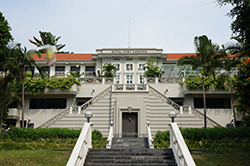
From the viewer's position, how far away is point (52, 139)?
17844mm

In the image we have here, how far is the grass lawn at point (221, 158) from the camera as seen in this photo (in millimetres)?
11492

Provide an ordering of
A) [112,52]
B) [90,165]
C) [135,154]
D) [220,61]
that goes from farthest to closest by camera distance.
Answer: [112,52] → [220,61] → [135,154] → [90,165]

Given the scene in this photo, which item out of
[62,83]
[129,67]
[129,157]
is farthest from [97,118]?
[129,67]

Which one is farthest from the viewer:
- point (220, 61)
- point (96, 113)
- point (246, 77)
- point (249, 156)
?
point (96, 113)

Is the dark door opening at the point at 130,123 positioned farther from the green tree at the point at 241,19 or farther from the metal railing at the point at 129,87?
the green tree at the point at 241,19

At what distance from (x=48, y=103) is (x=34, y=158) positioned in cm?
1701

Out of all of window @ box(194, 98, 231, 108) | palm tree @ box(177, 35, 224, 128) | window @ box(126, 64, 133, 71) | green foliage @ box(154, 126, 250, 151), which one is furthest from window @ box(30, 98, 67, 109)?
palm tree @ box(177, 35, 224, 128)

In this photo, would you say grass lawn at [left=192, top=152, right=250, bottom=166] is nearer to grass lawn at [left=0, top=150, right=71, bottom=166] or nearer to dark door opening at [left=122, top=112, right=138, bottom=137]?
grass lawn at [left=0, top=150, right=71, bottom=166]

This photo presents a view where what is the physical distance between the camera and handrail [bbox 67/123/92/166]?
29.7ft

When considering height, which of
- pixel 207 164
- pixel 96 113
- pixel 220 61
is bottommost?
pixel 207 164

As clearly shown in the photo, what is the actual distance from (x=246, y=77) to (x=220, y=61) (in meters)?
7.24

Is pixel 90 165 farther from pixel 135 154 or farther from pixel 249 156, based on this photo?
pixel 249 156

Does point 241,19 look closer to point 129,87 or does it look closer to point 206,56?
point 206,56

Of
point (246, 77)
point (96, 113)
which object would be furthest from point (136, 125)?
point (246, 77)
